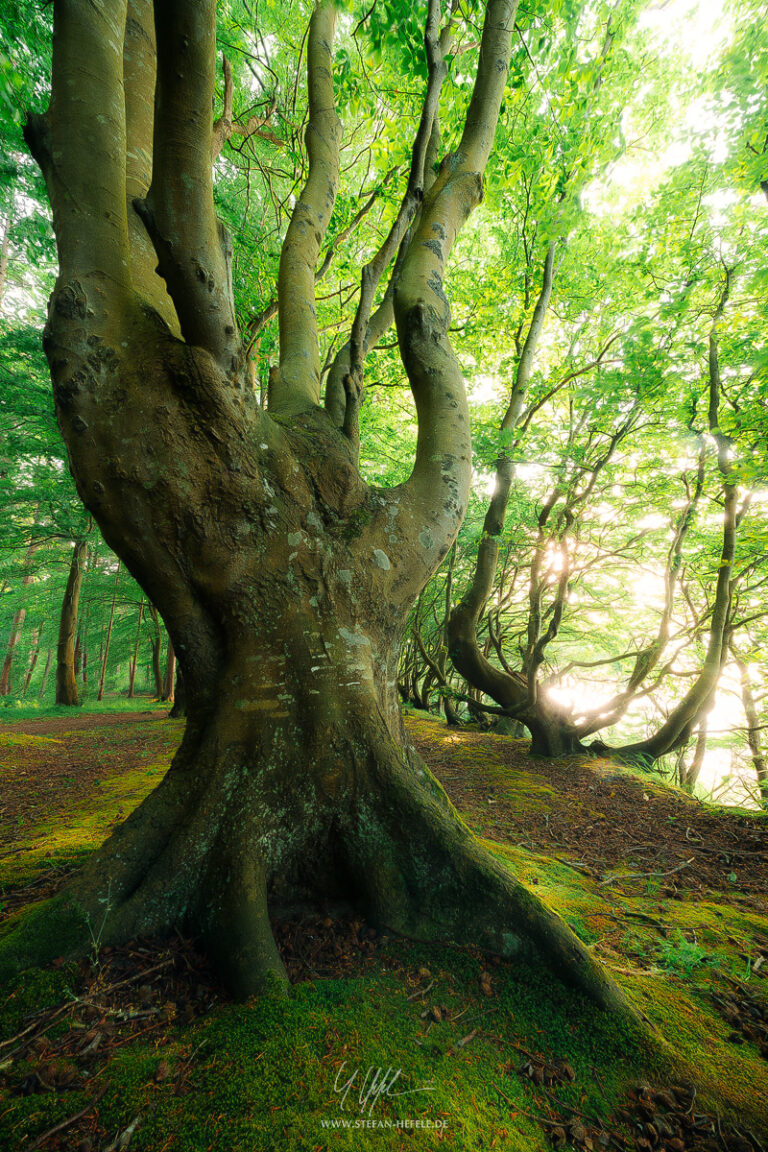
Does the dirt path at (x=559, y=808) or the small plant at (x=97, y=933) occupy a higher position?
the small plant at (x=97, y=933)

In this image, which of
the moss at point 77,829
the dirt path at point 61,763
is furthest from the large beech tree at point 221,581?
the dirt path at point 61,763

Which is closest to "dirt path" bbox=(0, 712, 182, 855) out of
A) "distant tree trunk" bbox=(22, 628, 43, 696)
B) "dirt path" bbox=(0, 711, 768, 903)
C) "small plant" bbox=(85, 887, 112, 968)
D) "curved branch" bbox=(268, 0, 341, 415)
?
"dirt path" bbox=(0, 711, 768, 903)

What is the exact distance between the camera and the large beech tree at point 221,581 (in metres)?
1.83

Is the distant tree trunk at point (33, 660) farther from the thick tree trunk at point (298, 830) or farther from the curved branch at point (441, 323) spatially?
the curved branch at point (441, 323)

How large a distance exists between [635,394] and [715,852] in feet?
15.1

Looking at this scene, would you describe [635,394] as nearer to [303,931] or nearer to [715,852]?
[715,852]

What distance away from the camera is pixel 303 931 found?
1917 mm

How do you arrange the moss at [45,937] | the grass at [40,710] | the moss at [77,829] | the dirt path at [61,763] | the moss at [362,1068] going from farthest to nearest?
the grass at [40,710] → the dirt path at [61,763] → the moss at [77,829] → the moss at [45,937] → the moss at [362,1068]

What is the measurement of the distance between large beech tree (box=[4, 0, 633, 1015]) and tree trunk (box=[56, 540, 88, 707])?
1282cm

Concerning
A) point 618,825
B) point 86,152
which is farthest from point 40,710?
point 618,825

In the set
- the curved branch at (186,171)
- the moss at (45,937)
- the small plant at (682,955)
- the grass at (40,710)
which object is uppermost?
the curved branch at (186,171)

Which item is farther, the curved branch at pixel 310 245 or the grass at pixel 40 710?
the grass at pixel 40 710

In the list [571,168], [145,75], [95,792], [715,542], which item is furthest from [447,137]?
[95,792]

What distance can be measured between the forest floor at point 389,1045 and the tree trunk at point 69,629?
1272 centimetres
